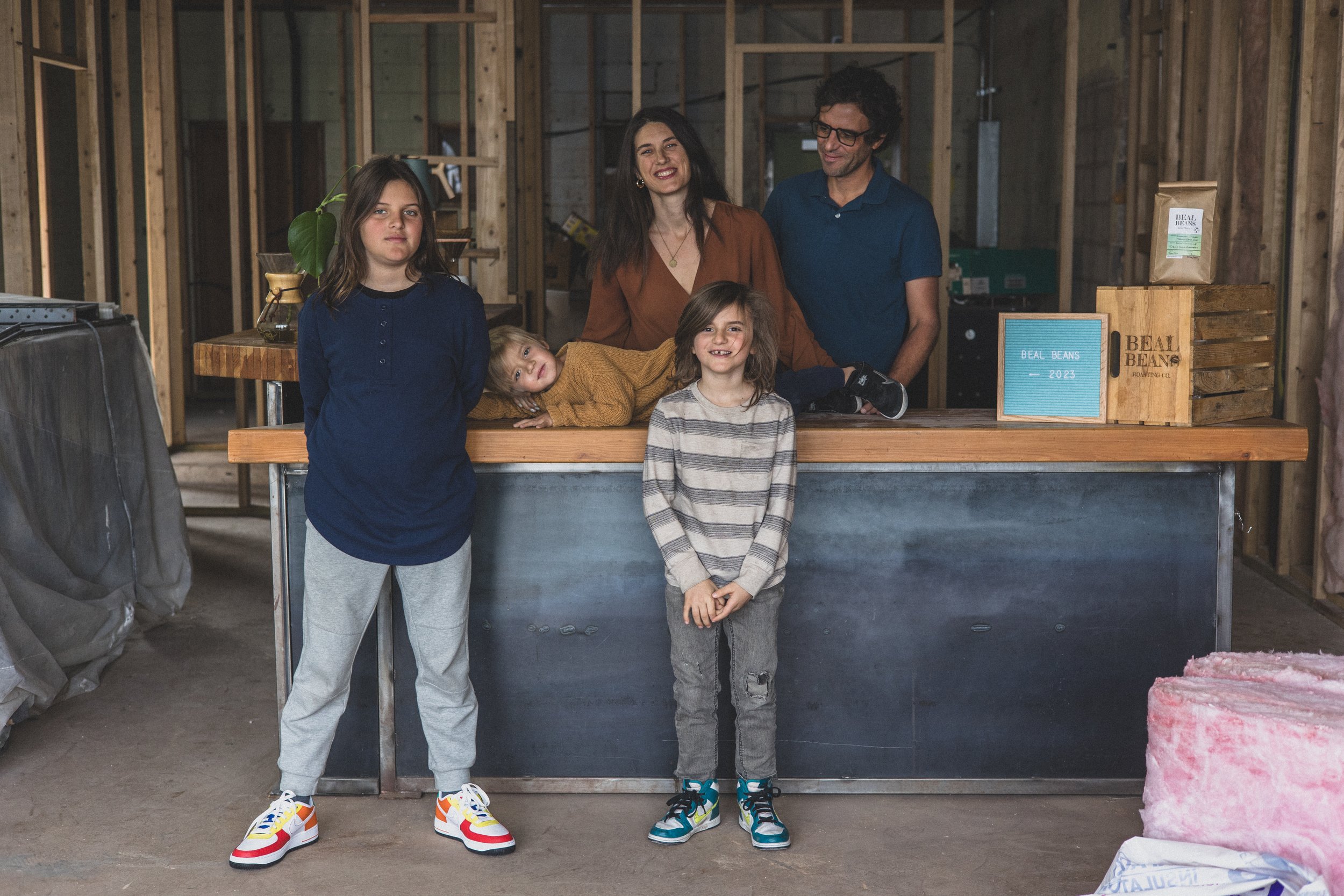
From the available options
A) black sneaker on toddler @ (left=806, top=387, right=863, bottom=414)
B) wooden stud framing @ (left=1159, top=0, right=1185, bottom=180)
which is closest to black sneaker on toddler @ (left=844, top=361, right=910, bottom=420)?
black sneaker on toddler @ (left=806, top=387, right=863, bottom=414)

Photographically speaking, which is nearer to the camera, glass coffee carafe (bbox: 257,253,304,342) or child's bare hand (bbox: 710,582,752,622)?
child's bare hand (bbox: 710,582,752,622)

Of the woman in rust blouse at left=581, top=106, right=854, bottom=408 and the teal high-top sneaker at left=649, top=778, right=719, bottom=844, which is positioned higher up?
the woman in rust blouse at left=581, top=106, right=854, bottom=408

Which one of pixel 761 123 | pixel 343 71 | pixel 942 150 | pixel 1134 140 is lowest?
pixel 942 150

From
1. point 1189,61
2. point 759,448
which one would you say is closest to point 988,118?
point 1189,61

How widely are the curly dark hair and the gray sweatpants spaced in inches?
58.3

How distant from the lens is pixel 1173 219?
8.52 feet

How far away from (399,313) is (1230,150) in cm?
394

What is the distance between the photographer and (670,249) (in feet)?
9.57

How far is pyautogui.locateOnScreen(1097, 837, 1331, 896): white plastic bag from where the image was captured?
70.9 inches

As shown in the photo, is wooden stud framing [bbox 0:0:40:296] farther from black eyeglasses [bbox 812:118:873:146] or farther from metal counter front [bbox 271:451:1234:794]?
black eyeglasses [bbox 812:118:873:146]

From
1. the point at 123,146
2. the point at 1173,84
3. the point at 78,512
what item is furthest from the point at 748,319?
the point at 123,146

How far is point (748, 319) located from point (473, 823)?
1.17 meters

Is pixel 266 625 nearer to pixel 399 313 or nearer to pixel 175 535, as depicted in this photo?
pixel 175 535

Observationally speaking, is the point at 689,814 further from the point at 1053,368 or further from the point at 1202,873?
the point at 1053,368
